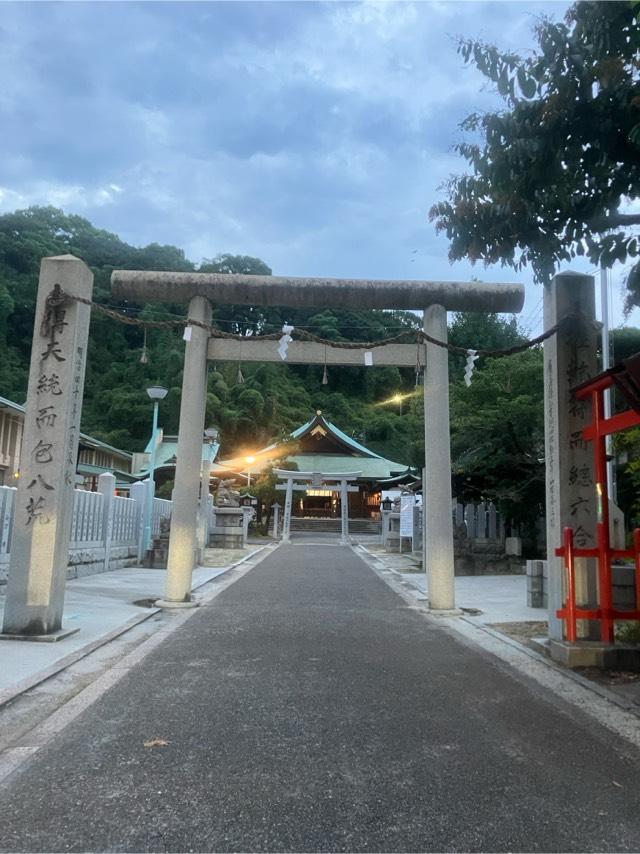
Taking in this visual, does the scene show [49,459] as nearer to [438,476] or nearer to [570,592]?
[438,476]

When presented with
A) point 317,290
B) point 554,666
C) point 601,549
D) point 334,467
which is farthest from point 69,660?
point 334,467

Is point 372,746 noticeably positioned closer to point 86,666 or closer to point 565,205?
point 86,666

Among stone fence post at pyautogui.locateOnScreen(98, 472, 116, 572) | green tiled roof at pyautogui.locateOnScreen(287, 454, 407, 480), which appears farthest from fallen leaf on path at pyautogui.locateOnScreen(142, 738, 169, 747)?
green tiled roof at pyautogui.locateOnScreen(287, 454, 407, 480)

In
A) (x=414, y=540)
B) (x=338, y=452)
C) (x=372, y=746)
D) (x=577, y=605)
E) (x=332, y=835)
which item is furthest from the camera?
(x=338, y=452)

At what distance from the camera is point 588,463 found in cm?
695

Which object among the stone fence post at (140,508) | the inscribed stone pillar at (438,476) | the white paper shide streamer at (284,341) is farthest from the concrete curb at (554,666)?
the stone fence post at (140,508)

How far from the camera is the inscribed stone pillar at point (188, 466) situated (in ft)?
33.0

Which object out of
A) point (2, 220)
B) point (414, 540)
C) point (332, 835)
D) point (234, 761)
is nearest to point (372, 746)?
point (234, 761)

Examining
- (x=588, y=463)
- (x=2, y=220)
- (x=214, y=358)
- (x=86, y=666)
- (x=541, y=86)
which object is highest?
(x=2, y=220)

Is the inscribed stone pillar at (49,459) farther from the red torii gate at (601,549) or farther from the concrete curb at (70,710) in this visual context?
the red torii gate at (601,549)

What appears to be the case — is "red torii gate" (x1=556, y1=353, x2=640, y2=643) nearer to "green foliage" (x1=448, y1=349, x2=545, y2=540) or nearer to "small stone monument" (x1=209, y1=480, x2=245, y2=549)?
"green foliage" (x1=448, y1=349, x2=545, y2=540)

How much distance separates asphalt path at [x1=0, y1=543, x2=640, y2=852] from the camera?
2.82 metres

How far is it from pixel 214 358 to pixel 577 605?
21.4 feet

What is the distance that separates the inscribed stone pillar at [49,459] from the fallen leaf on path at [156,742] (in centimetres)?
364
